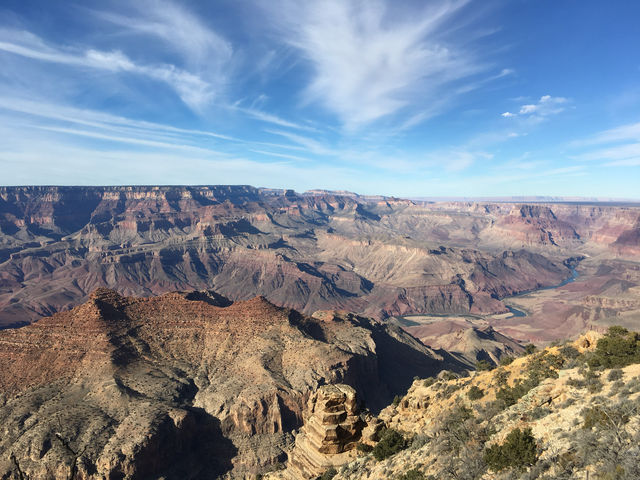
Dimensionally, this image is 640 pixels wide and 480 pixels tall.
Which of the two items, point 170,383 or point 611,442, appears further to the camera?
point 170,383

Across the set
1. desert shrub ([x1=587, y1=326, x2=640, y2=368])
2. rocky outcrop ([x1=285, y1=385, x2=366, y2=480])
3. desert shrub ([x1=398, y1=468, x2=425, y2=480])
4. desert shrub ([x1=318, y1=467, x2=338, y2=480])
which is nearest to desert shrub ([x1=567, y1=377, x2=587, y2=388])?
desert shrub ([x1=587, y1=326, x2=640, y2=368])

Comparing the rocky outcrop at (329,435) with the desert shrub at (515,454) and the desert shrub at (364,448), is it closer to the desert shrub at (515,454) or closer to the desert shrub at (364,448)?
the desert shrub at (364,448)

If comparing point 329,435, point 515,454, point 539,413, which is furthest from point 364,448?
point 515,454

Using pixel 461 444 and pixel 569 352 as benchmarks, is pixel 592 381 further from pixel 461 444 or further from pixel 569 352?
pixel 569 352

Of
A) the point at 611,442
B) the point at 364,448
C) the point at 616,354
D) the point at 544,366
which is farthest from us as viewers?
the point at 544,366

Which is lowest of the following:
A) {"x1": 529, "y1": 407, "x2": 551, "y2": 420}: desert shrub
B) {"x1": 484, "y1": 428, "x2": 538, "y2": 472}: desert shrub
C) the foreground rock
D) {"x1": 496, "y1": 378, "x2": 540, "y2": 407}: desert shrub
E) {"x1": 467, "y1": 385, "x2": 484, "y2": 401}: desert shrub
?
the foreground rock

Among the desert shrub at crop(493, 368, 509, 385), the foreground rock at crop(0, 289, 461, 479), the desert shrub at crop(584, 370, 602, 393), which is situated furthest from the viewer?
the foreground rock at crop(0, 289, 461, 479)

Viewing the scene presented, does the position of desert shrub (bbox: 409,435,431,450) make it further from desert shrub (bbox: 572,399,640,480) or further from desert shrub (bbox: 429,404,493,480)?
desert shrub (bbox: 572,399,640,480)

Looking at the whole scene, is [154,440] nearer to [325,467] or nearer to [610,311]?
[325,467]
